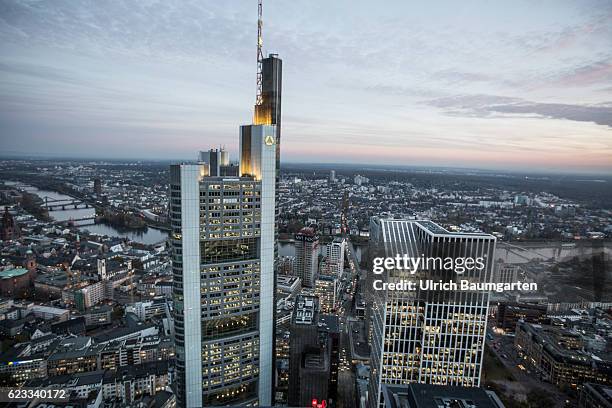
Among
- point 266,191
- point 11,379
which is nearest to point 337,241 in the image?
point 266,191

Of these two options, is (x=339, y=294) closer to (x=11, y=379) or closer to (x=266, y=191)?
(x=266, y=191)

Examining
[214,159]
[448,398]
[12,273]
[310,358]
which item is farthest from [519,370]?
[12,273]

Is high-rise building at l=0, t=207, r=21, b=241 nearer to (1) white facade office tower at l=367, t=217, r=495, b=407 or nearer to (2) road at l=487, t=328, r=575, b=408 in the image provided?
(1) white facade office tower at l=367, t=217, r=495, b=407

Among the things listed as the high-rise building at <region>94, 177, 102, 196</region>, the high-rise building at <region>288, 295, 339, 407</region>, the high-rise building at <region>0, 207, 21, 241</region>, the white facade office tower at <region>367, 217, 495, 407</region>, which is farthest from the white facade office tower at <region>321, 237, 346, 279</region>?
the high-rise building at <region>94, 177, 102, 196</region>

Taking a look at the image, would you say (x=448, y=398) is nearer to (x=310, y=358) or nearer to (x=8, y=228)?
(x=310, y=358)

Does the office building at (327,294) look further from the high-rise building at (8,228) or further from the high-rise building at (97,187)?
the high-rise building at (97,187)
